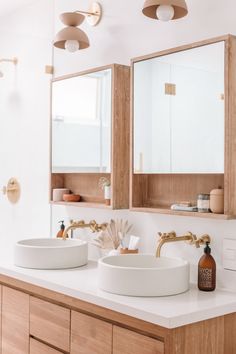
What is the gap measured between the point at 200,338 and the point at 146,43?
4.91 ft

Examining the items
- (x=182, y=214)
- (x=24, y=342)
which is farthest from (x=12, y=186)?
(x=182, y=214)

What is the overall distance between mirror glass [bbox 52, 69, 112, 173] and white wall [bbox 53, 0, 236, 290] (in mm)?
168

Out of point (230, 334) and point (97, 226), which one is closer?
point (230, 334)

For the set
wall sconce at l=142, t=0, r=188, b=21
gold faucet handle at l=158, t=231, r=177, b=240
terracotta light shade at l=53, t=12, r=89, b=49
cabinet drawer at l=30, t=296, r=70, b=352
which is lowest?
cabinet drawer at l=30, t=296, r=70, b=352

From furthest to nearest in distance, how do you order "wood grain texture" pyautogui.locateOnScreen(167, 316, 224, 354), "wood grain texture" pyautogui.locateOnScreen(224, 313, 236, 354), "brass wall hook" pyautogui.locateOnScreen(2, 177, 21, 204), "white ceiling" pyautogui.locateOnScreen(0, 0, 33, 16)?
"brass wall hook" pyautogui.locateOnScreen(2, 177, 21, 204) → "white ceiling" pyautogui.locateOnScreen(0, 0, 33, 16) → "wood grain texture" pyautogui.locateOnScreen(224, 313, 236, 354) → "wood grain texture" pyautogui.locateOnScreen(167, 316, 224, 354)

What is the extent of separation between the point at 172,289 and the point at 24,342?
0.91 meters

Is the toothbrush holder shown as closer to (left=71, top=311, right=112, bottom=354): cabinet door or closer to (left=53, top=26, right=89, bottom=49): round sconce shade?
(left=71, top=311, right=112, bottom=354): cabinet door

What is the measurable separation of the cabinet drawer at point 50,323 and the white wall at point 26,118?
3.16 feet

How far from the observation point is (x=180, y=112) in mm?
2449

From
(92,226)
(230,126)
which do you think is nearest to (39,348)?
(92,226)

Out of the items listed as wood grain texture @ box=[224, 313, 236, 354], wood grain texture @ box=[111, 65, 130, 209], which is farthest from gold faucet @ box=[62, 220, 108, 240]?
wood grain texture @ box=[224, 313, 236, 354]

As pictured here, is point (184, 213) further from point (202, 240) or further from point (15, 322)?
point (15, 322)

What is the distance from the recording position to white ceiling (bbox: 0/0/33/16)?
360cm

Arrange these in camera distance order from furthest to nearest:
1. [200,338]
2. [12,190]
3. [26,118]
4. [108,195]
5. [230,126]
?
1. [12,190]
2. [26,118]
3. [108,195]
4. [230,126]
5. [200,338]
